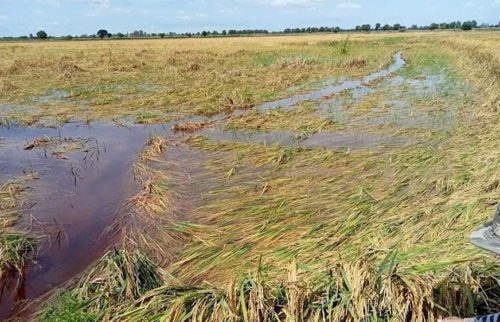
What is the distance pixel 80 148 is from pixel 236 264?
6.64m

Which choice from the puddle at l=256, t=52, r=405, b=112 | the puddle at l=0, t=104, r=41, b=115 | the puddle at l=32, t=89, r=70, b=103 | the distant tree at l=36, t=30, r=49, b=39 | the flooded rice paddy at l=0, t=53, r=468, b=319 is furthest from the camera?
the distant tree at l=36, t=30, r=49, b=39

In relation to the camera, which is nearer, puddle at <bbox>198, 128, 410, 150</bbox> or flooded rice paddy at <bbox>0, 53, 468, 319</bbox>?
flooded rice paddy at <bbox>0, 53, 468, 319</bbox>

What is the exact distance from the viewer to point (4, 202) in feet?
21.3

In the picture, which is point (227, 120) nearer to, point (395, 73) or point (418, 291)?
point (418, 291)

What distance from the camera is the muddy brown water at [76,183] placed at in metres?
4.74

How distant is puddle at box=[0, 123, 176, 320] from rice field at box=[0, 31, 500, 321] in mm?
32

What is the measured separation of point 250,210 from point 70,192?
Answer: 325 centimetres

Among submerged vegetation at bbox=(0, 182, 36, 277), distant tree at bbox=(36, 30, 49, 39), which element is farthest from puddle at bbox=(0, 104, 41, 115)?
distant tree at bbox=(36, 30, 49, 39)

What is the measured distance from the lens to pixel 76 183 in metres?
7.63

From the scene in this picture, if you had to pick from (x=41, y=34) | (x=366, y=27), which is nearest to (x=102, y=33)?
(x=41, y=34)

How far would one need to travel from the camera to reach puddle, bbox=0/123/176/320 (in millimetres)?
4703

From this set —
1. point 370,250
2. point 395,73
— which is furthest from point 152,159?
point 395,73

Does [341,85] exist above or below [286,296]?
below

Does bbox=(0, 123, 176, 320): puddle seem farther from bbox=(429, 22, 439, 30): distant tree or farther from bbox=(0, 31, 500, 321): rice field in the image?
bbox=(429, 22, 439, 30): distant tree
